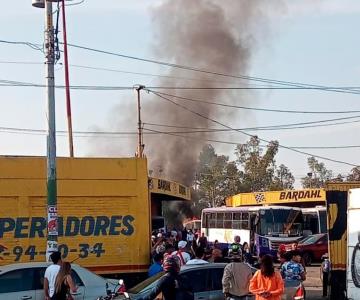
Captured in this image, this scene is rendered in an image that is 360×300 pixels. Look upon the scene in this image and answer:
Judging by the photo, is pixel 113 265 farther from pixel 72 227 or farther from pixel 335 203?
pixel 335 203

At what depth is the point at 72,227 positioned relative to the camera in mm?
17922

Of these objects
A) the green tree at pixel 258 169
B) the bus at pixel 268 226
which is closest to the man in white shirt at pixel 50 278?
the bus at pixel 268 226

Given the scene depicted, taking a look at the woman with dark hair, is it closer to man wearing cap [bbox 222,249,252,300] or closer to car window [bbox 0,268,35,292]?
car window [bbox 0,268,35,292]

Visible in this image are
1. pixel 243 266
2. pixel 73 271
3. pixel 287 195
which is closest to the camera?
pixel 243 266

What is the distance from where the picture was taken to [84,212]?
709 inches

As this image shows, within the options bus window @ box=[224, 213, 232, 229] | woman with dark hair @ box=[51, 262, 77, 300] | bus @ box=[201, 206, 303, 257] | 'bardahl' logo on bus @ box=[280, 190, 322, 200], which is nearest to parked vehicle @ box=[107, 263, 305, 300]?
woman with dark hair @ box=[51, 262, 77, 300]

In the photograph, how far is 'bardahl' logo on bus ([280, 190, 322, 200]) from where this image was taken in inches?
1718

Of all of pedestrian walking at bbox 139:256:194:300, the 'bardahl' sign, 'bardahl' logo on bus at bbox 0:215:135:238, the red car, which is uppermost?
the 'bardahl' sign

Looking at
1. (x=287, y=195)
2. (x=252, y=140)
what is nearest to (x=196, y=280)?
(x=287, y=195)

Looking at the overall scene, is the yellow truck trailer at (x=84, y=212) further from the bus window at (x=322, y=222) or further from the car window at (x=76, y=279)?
the bus window at (x=322, y=222)

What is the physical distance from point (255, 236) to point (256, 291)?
87.2 ft

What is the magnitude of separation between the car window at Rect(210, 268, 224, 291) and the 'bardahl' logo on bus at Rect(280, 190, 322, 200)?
31.9 meters

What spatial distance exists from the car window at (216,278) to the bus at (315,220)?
26.6 meters

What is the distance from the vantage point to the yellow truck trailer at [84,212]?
17.5 m
